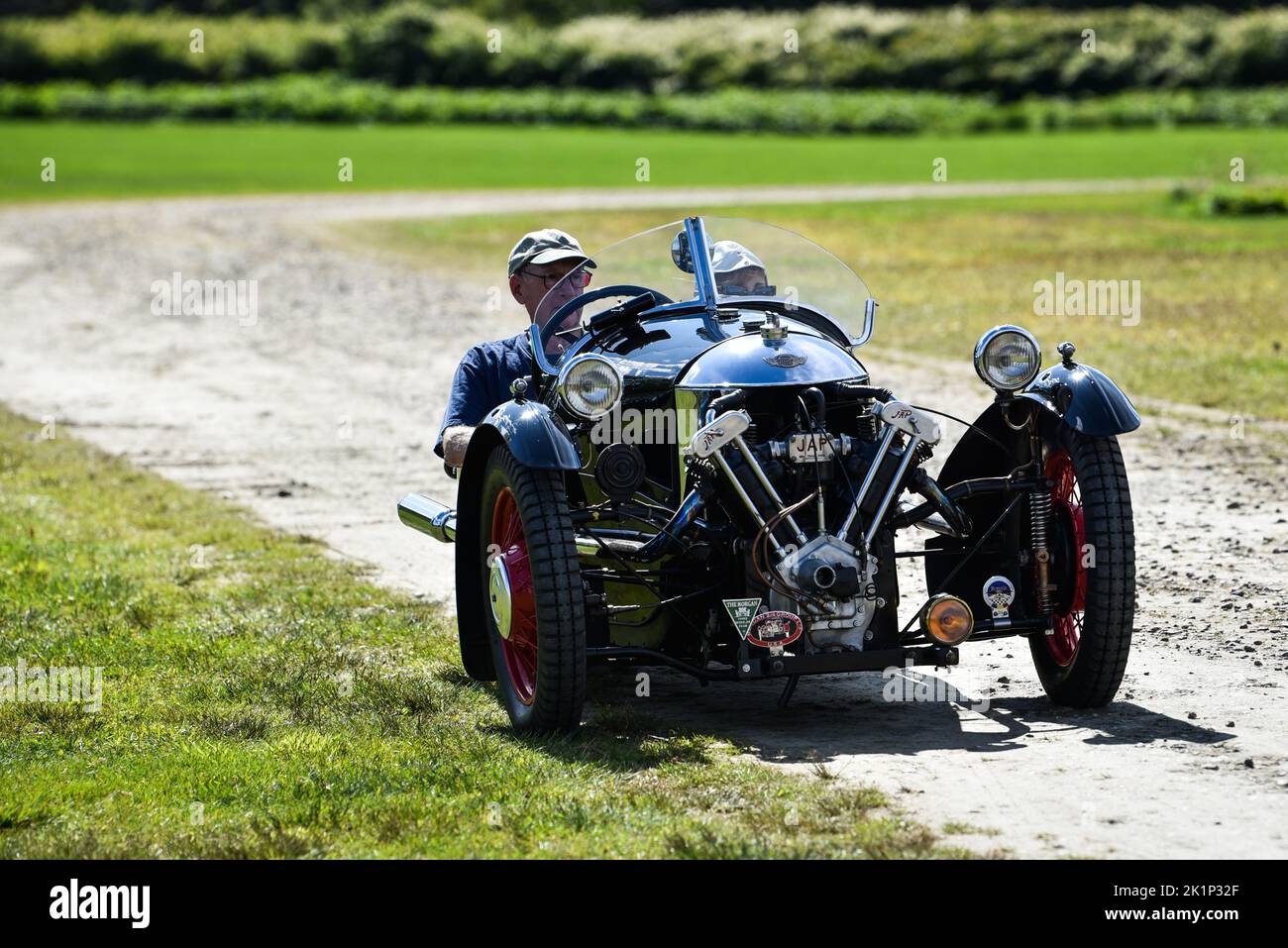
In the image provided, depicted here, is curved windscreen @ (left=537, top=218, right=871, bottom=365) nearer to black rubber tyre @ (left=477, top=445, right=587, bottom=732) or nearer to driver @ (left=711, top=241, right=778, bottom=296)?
driver @ (left=711, top=241, right=778, bottom=296)

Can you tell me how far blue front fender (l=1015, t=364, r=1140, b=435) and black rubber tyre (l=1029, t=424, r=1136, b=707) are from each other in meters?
0.07

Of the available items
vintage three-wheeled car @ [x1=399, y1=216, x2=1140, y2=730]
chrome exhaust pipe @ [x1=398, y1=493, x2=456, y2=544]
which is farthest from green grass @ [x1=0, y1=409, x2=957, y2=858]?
chrome exhaust pipe @ [x1=398, y1=493, x2=456, y2=544]

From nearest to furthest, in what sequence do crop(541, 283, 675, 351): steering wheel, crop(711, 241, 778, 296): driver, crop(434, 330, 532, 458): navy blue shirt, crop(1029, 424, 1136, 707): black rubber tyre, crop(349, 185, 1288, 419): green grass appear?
crop(1029, 424, 1136, 707): black rubber tyre → crop(711, 241, 778, 296): driver → crop(541, 283, 675, 351): steering wheel → crop(434, 330, 532, 458): navy blue shirt → crop(349, 185, 1288, 419): green grass

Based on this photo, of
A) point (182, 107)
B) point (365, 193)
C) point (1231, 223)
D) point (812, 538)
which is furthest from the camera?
point (182, 107)

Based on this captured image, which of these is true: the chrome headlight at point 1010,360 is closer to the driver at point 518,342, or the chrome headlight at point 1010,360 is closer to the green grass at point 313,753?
the green grass at point 313,753

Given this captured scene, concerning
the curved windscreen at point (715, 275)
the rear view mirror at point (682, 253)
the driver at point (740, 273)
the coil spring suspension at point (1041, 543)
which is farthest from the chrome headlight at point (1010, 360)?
the rear view mirror at point (682, 253)

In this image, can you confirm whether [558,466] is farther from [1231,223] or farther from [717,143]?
[717,143]

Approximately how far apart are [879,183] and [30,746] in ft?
124

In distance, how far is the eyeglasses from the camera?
25.5 feet

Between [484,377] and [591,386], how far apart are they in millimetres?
1668

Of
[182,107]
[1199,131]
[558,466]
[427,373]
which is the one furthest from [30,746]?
[182,107]

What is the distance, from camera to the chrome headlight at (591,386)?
645cm

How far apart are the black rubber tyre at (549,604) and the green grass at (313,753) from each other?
12 centimetres
